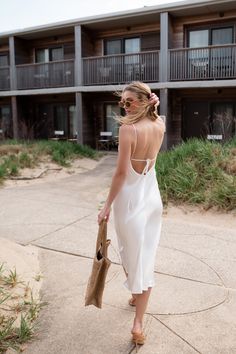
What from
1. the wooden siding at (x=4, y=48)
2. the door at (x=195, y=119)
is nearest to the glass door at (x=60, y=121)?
the wooden siding at (x=4, y=48)

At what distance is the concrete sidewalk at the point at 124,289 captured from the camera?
2.75 metres

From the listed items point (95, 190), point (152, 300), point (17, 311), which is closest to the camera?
point (17, 311)

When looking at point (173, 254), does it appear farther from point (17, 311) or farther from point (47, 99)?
point (47, 99)

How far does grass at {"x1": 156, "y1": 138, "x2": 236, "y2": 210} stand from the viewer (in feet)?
21.4

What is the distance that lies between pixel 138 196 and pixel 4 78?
17308 mm

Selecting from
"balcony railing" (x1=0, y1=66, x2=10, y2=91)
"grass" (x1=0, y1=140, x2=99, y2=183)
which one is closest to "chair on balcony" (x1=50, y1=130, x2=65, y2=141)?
"balcony railing" (x1=0, y1=66, x2=10, y2=91)

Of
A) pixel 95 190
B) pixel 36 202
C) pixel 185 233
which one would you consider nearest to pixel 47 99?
pixel 95 190

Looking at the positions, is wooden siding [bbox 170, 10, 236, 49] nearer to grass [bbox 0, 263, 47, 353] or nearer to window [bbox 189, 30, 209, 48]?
window [bbox 189, 30, 209, 48]

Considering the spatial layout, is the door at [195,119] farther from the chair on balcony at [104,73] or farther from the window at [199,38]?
the chair on balcony at [104,73]

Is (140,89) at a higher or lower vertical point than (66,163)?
higher

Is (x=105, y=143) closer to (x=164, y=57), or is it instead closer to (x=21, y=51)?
(x=164, y=57)

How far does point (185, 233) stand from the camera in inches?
215

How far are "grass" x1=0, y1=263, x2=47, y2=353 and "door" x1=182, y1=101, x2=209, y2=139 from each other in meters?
12.8

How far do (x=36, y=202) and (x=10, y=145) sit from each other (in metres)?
5.58
